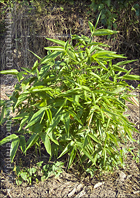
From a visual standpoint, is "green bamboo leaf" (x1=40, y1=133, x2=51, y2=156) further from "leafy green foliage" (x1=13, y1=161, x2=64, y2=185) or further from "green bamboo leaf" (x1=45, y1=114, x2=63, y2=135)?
"leafy green foliage" (x1=13, y1=161, x2=64, y2=185)

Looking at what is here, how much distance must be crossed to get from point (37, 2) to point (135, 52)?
2.68 metres

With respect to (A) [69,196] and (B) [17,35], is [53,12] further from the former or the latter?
(A) [69,196]

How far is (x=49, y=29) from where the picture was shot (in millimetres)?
5102

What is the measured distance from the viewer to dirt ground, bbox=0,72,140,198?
212 centimetres

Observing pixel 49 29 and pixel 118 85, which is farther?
pixel 49 29

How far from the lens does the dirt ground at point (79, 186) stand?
212cm

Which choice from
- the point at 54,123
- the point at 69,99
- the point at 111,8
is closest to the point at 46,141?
the point at 54,123

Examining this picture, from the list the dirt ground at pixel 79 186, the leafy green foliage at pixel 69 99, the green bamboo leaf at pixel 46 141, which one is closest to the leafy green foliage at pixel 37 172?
the dirt ground at pixel 79 186

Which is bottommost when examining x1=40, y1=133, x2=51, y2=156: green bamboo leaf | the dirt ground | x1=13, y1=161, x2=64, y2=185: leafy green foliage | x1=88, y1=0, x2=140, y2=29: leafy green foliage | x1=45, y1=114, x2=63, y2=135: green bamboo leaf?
the dirt ground

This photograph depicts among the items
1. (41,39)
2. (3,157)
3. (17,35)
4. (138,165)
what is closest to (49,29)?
(41,39)

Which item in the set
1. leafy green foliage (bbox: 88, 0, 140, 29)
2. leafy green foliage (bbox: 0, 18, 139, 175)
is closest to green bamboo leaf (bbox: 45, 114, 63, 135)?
leafy green foliage (bbox: 0, 18, 139, 175)

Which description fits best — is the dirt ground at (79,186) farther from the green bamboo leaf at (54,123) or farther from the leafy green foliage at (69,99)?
the green bamboo leaf at (54,123)

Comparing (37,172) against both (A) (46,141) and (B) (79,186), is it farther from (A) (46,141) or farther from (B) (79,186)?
(A) (46,141)

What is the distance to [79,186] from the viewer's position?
7.24 feet
